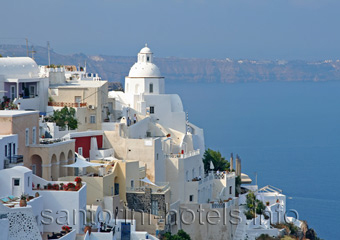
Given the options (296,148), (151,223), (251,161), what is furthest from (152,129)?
(296,148)

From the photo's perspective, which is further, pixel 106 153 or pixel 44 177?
pixel 106 153

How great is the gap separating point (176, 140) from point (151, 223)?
1316 centimetres

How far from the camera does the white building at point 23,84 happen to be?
58062mm

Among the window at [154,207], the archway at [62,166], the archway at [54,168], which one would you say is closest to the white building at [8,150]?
the archway at [54,168]

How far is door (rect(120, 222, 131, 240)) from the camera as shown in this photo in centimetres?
4862

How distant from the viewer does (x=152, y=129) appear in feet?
210

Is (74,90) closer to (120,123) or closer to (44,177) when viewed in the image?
(120,123)

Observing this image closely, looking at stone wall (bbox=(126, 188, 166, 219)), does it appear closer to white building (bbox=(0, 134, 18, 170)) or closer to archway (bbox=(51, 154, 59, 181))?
archway (bbox=(51, 154, 59, 181))

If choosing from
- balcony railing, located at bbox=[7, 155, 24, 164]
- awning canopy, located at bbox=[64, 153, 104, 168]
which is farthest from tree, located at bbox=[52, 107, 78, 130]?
balcony railing, located at bbox=[7, 155, 24, 164]

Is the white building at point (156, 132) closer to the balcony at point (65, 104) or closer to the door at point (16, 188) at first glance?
the balcony at point (65, 104)

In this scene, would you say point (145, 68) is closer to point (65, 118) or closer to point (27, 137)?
point (65, 118)

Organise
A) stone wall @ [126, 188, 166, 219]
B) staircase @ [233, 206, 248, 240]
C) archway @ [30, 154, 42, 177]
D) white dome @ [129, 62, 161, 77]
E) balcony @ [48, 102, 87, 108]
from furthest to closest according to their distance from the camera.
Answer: white dome @ [129, 62, 161, 77]
staircase @ [233, 206, 248, 240]
balcony @ [48, 102, 87, 108]
stone wall @ [126, 188, 166, 219]
archway @ [30, 154, 42, 177]

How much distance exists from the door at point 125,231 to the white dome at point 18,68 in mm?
14032

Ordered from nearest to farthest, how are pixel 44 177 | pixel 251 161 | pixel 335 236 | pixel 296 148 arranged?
pixel 44 177, pixel 335 236, pixel 251 161, pixel 296 148
